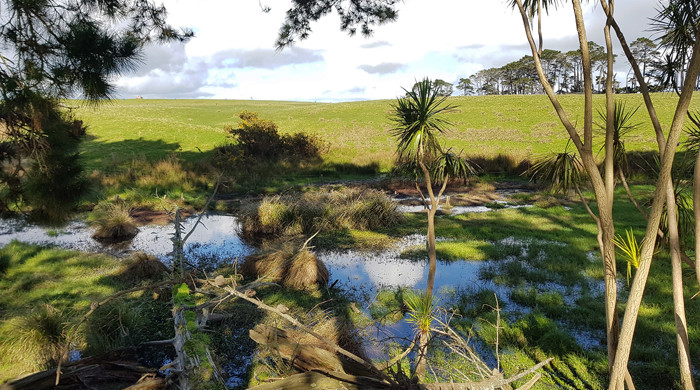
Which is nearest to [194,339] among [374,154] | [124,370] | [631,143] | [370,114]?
[124,370]

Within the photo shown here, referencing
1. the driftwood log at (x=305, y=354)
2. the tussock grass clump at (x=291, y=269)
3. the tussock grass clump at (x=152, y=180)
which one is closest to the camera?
the driftwood log at (x=305, y=354)

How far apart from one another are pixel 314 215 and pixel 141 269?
5247 mm

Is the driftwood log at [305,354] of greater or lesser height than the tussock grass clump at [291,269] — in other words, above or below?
above

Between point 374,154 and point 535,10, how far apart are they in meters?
22.2

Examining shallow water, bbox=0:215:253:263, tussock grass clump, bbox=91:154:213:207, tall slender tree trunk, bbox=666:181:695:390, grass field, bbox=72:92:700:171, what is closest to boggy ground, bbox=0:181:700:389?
shallow water, bbox=0:215:253:263

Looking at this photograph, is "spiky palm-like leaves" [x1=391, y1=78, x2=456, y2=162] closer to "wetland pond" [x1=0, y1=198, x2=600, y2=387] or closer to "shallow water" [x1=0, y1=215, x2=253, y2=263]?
"wetland pond" [x1=0, y1=198, x2=600, y2=387]

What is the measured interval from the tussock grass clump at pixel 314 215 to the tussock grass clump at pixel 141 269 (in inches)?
152

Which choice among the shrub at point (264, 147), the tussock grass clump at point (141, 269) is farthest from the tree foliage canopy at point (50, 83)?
the shrub at point (264, 147)

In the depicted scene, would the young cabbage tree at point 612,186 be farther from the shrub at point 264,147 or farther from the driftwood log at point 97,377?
the shrub at point 264,147

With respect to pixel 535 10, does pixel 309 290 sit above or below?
below

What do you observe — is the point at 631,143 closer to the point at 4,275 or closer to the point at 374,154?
the point at 374,154

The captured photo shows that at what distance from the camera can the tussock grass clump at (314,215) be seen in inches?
495

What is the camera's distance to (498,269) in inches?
361

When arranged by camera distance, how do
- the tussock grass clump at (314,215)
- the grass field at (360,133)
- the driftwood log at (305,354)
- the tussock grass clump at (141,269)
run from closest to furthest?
the driftwood log at (305,354) → the tussock grass clump at (141,269) → the tussock grass clump at (314,215) → the grass field at (360,133)
